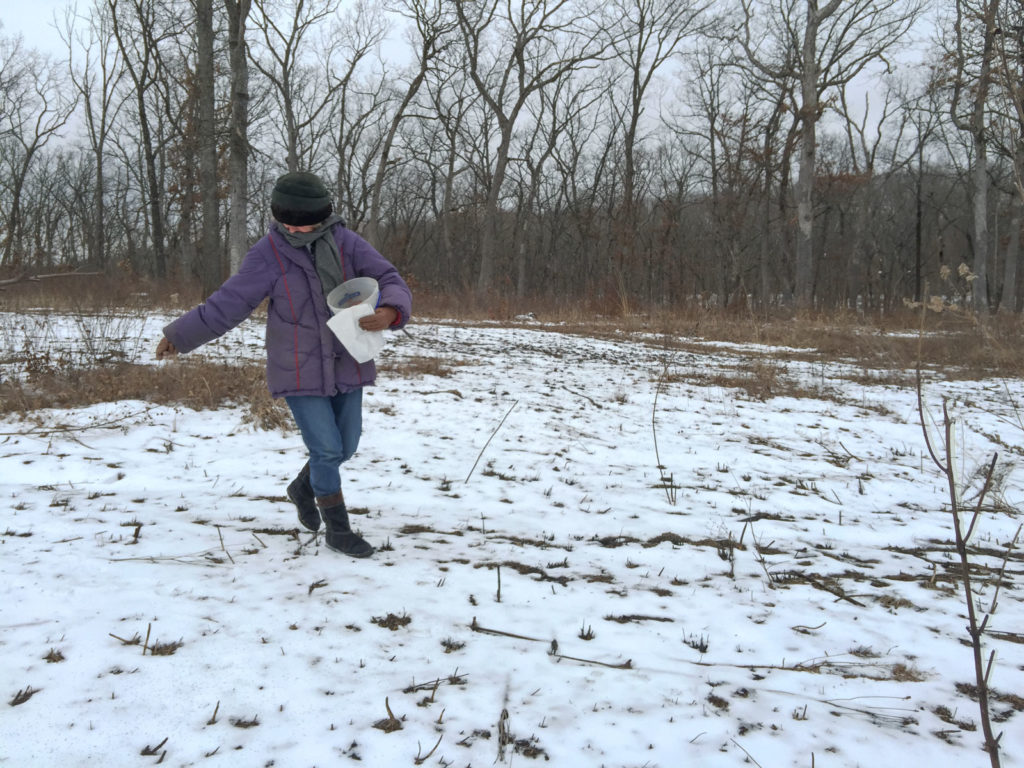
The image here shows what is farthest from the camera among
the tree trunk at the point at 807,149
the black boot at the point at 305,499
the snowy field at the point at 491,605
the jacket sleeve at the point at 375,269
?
the tree trunk at the point at 807,149

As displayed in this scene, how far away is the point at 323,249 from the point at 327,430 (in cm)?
77

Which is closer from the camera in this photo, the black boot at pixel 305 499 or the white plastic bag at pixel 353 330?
the white plastic bag at pixel 353 330

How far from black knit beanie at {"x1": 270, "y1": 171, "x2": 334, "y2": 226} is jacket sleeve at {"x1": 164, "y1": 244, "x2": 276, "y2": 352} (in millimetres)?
198

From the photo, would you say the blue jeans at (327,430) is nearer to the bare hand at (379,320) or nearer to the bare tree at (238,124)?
the bare hand at (379,320)

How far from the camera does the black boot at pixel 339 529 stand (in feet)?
9.04

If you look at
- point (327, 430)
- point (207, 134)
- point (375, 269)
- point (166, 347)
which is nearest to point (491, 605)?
point (327, 430)

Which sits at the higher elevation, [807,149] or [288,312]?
[807,149]

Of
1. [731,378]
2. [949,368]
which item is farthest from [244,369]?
[949,368]

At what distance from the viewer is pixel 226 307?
250 cm

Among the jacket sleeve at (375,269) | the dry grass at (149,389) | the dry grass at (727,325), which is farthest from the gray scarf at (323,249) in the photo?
the dry grass at (727,325)

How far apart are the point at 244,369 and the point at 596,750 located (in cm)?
589

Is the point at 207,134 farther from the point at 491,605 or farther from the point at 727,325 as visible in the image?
the point at 491,605

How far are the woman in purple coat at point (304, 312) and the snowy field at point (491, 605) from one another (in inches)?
24.8

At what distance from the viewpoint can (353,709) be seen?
1732 millimetres
